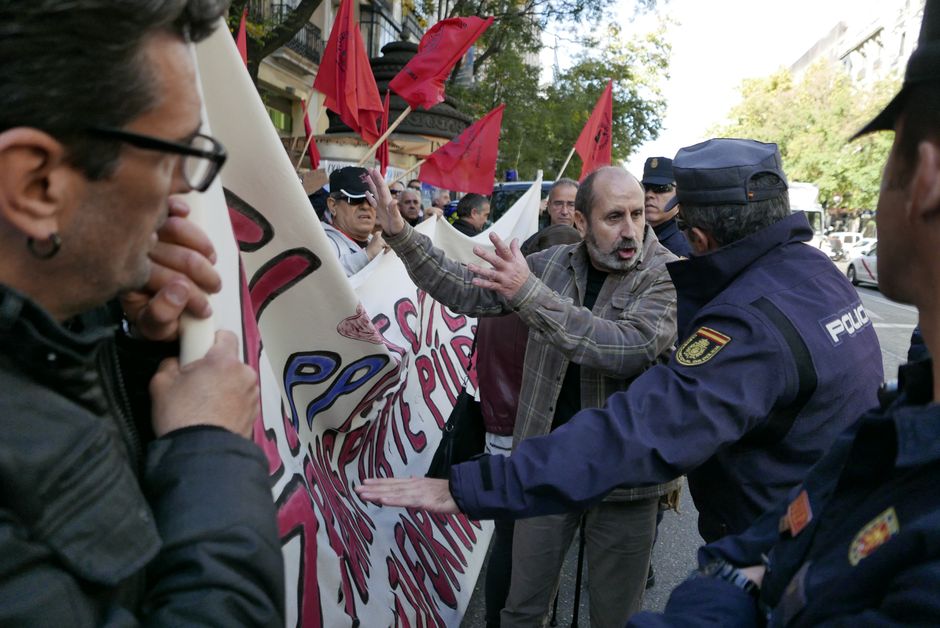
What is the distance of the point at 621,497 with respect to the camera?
248cm

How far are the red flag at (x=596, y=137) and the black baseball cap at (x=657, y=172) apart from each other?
129 cm

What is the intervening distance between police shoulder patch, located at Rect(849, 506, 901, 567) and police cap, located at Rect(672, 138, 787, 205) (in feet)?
3.71

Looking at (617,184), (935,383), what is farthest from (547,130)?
(935,383)

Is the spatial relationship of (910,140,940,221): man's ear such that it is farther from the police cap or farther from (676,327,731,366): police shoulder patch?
the police cap

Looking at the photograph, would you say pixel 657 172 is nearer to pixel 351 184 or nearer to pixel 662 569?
pixel 351 184

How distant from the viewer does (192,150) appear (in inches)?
34.4

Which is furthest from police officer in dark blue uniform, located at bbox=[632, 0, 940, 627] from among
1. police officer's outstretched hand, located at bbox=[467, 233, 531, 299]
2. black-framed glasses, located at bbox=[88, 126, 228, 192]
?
police officer's outstretched hand, located at bbox=[467, 233, 531, 299]

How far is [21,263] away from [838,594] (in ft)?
3.56

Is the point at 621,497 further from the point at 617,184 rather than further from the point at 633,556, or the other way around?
the point at 617,184

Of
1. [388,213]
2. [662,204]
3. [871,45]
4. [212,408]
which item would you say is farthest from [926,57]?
[871,45]

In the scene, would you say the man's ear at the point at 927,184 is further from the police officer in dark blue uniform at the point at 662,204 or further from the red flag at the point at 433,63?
the red flag at the point at 433,63

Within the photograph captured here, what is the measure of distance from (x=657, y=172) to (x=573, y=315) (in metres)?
2.72

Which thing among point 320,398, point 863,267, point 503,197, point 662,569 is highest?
point 320,398

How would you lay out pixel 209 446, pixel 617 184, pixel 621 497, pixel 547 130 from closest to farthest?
pixel 209 446 < pixel 621 497 < pixel 617 184 < pixel 547 130
